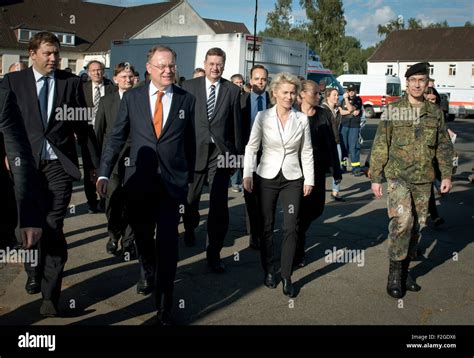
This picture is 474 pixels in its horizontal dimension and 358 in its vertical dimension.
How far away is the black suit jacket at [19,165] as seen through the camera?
324cm

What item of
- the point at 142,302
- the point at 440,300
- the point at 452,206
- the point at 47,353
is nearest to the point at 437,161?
the point at 440,300

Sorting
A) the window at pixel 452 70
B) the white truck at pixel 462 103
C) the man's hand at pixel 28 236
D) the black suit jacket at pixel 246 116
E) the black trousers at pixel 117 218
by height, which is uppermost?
the window at pixel 452 70

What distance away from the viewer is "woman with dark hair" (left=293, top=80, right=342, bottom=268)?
6605 mm

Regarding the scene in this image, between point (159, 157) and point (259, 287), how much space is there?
5.96ft

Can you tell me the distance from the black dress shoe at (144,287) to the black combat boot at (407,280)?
2487 millimetres

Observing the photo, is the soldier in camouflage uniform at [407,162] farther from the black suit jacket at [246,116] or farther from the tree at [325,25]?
the tree at [325,25]

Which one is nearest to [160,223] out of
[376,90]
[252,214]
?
[252,214]

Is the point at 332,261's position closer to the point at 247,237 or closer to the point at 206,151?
the point at 247,237

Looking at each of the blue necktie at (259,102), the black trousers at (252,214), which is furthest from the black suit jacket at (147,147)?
the blue necktie at (259,102)

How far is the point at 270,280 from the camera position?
5.73m

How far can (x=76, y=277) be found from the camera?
19.2ft

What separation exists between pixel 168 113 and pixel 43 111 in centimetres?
114

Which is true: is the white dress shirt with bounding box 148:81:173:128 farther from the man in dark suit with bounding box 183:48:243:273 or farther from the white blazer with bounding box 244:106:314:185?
the man in dark suit with bounding box 183:48:243:273

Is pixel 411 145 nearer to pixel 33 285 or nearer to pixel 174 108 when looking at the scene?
pixel 174 108
